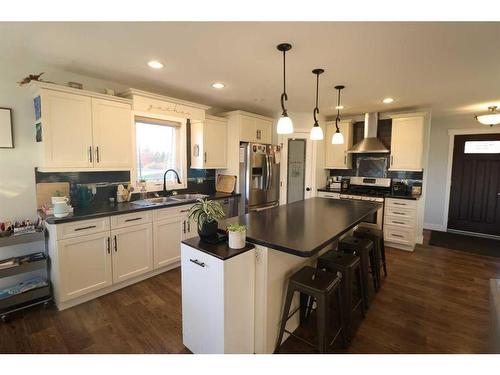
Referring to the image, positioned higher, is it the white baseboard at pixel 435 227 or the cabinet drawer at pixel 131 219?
the cabinet drawer at pixel 131 219

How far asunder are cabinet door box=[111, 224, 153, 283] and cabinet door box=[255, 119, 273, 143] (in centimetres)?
237

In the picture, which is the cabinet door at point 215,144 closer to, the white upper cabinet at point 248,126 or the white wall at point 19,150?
the white upper cabinet at point 248,126

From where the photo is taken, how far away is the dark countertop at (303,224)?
1.67 metres

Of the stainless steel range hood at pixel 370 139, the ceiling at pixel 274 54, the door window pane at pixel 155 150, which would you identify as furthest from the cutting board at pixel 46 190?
the stainless steel range hood at pixel 370 139

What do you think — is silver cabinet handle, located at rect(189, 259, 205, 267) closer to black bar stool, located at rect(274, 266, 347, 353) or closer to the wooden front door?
black bar stool, located at rect(274, 266, 347, 353)

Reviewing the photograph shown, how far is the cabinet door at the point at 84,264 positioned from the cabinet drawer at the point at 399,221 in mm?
4064

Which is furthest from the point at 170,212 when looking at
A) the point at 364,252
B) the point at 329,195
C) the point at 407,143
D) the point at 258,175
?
the point at 407,143

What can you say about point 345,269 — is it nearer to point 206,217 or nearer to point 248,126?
point 206,217

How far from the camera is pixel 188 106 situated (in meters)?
3.46

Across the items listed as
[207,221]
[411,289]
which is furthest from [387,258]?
[207,221]

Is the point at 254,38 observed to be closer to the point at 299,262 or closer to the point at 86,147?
the point at 299,262

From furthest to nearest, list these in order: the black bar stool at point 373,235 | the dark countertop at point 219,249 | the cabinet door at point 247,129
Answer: the cabinet door at point 247,129 < the black bar stool at point 373,235 < the dark countertop at point 219,249

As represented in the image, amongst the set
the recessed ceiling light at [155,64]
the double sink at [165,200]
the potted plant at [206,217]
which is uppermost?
the recessed ceiling light at [155,64]
